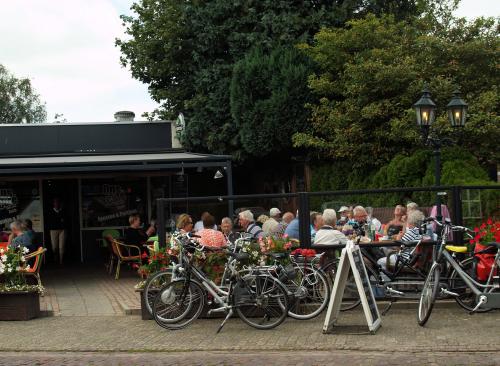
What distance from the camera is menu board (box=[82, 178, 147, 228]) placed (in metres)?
20.5

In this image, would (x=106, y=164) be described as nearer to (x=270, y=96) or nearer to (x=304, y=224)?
(x=304, y=224)

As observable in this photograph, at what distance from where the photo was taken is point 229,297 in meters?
9.21

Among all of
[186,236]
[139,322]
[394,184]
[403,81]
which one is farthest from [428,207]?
[403,81]

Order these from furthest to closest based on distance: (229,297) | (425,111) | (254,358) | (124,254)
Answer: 1. (124,254)
2. (425,111)
3. (229,297)
4. (254,358)

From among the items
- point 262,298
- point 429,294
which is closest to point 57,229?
point 262,298

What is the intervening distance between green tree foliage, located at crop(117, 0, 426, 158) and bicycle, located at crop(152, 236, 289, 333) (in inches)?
625

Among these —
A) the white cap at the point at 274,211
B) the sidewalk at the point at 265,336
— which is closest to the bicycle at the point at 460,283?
the sidewalk at the point at 265,336

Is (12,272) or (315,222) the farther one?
(315,222)

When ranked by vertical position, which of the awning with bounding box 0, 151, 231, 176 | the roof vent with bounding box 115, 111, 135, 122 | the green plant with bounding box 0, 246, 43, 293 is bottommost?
the green plant with bounding box 0, 246, 43, 293

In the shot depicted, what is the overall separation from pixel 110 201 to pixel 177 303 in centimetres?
1171

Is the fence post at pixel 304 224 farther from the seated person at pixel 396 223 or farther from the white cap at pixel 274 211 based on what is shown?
the seated person at pixel 396 223

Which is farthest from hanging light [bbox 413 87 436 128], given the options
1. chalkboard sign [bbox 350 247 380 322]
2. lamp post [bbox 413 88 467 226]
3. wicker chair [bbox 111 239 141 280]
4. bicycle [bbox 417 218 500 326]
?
wicker chair [bbox 111 239 141 280]

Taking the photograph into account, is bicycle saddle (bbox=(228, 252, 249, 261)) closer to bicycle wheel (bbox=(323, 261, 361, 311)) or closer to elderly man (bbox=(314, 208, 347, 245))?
bicycle wheel (bbox=(323, 261, 361, 311))

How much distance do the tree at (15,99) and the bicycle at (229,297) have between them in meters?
54.7
